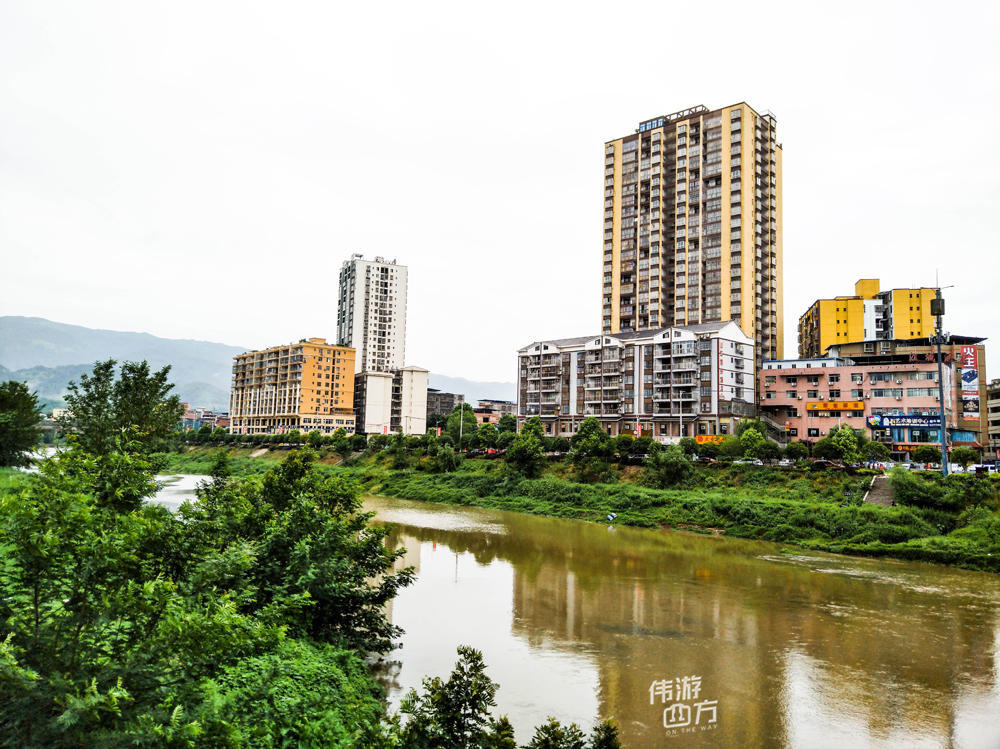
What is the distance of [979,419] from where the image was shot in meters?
56.4

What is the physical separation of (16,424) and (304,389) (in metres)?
70.2

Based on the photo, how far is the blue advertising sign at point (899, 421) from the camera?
Result: 2113 inches

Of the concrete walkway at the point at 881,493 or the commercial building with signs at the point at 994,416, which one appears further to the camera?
the commercial building with signs at the point at 994,416

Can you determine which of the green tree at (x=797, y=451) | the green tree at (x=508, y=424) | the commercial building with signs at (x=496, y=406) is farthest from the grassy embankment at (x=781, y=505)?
the commercial building with signs at (x=496, y=406)

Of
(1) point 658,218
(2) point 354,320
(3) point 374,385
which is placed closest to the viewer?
(1) point 658,218

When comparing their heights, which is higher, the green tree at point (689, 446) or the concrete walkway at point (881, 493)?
the green tree at point (689, 446)

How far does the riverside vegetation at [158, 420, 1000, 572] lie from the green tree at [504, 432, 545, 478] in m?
0.09

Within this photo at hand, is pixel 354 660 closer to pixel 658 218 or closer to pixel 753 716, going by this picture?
pixel 753 716

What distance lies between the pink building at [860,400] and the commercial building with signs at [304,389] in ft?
227

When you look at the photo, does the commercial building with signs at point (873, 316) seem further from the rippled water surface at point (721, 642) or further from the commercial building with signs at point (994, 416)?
the rippled water surface at point (721, 642)

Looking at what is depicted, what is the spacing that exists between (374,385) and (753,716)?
102m

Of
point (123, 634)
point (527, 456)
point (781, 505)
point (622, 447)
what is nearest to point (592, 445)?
point (622, 447)

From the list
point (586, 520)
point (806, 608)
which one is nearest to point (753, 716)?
point (806, 608)

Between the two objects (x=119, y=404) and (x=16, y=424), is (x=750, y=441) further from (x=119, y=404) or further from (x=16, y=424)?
(x=16, y=424)
